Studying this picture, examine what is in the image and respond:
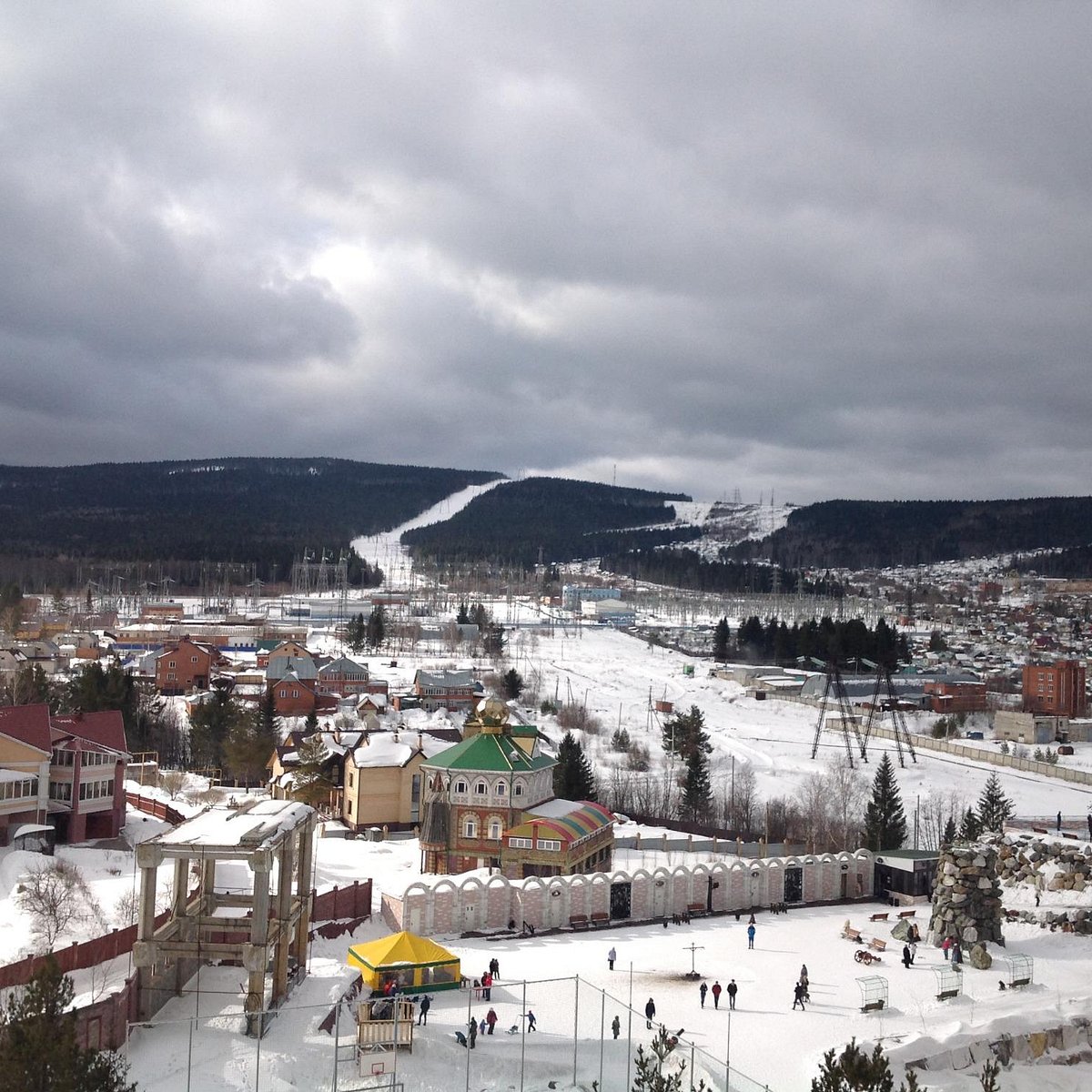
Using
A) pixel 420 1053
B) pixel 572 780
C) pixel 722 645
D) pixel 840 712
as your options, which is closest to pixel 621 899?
pixel 420 1053

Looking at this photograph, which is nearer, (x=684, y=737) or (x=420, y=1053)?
(x=420, y=1053)

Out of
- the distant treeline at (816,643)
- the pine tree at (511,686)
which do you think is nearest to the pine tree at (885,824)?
the pine tree at (511,686)

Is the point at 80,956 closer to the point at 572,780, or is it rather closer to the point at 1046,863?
the point at 1046,863

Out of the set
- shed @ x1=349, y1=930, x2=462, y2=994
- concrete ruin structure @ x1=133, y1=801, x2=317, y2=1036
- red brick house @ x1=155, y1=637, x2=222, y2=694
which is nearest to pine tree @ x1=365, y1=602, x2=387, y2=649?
red brick house @ x1=155, y1=637, x2=222, y2=694

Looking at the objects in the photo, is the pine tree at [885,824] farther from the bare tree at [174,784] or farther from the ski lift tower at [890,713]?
the bare tree at [174,784]

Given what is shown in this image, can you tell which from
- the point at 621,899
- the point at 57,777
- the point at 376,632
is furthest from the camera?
the point at 376,632

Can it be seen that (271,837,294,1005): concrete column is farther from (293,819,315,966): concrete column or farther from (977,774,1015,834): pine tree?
(977,774,1015,834): pine tree
